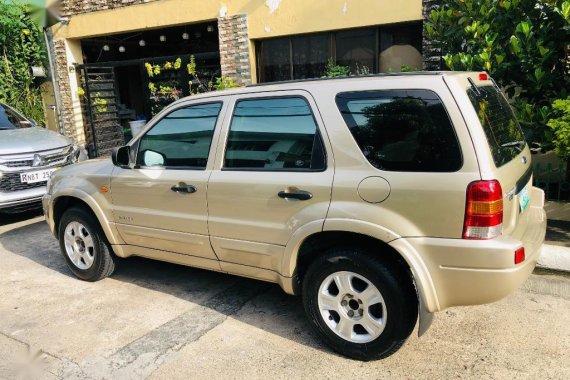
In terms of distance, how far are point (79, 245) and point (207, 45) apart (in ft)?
27.0

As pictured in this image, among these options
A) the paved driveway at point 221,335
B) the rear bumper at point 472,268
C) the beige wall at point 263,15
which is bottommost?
the paved driveway at point 221,335

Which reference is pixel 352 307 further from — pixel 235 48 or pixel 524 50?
pixel 235 48

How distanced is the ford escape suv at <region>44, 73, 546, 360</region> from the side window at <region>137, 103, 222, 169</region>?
12 mm

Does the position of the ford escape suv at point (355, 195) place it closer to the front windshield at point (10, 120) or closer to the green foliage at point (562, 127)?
the green foliage at point (562, 127)

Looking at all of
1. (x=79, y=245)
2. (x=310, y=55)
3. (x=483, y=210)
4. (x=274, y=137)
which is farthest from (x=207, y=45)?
(x=483, y=210)

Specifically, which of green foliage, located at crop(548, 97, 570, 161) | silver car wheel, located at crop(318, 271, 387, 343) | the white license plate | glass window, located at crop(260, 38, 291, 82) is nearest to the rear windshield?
silver car wheel, located at crop(318, 271, 387, 343)

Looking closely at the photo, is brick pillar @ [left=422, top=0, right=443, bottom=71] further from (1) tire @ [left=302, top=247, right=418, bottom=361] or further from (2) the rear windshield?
(1) tire @ [left=302, top=247, right=418, bottom=361]

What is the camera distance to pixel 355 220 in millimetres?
2922

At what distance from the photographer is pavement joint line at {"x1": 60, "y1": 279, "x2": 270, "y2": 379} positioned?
10.2ft

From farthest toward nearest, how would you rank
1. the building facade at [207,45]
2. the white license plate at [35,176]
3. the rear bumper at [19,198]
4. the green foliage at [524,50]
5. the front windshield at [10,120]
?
the building facade at [207,45]
the front windshield at [10,120]
the white license plate at [35,176]
the rear bumper at [19,198]
the green foliage at [524,50]

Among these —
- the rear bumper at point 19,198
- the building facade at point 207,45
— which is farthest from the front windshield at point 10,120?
the building facade at point 207,45

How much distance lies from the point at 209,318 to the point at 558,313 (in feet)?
8.61

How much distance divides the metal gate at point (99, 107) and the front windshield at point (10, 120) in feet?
12.6

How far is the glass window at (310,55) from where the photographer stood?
28.5ft
